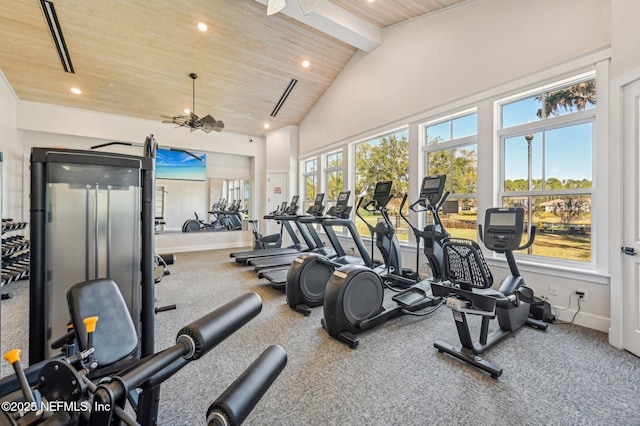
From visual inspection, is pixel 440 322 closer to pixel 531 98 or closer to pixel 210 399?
pixel 210 399

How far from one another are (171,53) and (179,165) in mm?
3657

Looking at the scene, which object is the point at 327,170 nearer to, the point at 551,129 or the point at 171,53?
the point at 171,53

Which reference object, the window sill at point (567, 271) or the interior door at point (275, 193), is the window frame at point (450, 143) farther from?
the interior door at point (275, 193)

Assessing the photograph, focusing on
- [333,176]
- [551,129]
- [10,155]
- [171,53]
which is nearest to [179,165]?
[10,155]

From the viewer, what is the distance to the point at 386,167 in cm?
605

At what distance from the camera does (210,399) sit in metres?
1.91

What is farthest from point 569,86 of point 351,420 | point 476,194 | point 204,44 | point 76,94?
point 76,94

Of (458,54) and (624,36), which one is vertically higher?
(458,54)

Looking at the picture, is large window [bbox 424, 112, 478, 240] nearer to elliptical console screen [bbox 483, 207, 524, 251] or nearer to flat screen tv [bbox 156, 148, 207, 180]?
elliptical console screen [bbox 483, 207, 524, 251]

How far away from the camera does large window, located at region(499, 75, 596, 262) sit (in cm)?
325

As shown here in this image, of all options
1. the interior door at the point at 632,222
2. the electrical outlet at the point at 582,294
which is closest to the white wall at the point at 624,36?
the interior door at the point at 632,222

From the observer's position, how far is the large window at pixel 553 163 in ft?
10.6

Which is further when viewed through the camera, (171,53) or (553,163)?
(171,53)

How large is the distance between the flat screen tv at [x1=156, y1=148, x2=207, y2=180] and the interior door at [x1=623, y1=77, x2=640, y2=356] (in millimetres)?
8628
